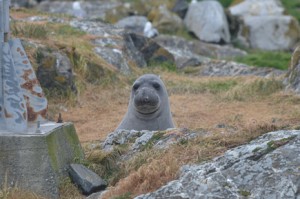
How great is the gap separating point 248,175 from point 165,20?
73.1ft

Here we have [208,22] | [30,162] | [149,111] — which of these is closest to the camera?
[30,162]

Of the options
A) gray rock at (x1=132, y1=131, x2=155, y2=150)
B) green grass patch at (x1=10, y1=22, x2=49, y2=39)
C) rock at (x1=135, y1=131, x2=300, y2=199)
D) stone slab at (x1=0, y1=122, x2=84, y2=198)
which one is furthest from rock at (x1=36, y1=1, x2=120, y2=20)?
rock at (x1=135, y1=131, x2=300, y2=199)

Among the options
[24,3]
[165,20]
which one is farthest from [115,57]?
[24,3]

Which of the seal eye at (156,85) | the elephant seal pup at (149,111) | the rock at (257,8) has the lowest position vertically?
the rock at (257,8)

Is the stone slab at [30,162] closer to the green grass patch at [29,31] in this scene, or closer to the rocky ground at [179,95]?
the rocky ground at [179,95]

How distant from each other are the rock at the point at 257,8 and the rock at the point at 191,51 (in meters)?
4.57

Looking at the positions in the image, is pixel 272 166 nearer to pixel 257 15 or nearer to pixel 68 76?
pixel 68 76

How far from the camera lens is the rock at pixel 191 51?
65.1ft

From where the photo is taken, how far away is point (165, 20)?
90.0ft

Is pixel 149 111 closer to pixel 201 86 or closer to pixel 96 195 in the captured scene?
pixel 96 195

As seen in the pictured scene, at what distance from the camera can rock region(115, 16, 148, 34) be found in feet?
85.0

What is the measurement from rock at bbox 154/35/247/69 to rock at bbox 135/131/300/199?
44.9ft

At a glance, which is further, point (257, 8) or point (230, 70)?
point (257, 8)

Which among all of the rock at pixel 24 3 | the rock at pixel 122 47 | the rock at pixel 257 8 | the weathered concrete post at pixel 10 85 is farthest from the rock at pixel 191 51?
the weathered concrete post at pixel 10 85
